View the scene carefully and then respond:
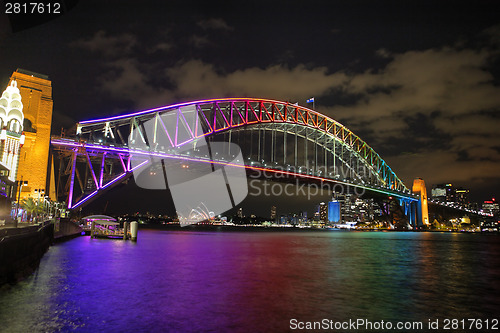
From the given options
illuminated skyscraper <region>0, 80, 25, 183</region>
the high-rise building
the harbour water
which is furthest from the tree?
the harbour water

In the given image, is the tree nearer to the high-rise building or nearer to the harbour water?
the high-rise building

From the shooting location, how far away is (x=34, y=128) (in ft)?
92.4

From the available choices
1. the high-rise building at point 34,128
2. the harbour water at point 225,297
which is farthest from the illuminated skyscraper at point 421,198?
the high-rise building at point 34,128

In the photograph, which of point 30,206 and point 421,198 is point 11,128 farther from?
point 421,198

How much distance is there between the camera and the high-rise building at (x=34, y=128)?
2716 centimetres

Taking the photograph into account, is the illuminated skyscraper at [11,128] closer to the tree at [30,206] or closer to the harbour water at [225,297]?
the tree at [30,206]

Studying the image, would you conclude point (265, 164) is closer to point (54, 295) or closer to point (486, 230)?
point (54, 295)

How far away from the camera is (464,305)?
948cm

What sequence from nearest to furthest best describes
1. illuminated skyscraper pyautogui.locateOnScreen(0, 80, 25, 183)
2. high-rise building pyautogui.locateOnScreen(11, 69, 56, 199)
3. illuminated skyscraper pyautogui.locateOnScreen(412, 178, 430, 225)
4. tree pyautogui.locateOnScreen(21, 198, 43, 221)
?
tree pyautogui.locateOnScreen(21, 198, 43, 221), illuminated skyscraper pyautogui.locateOnScreen(0, 80, 25, 183), high-rise building pyautogui.locateOnScreen(11, 69, 56, 199), illuminated skyscraper pyautogui.locateOnScreen(412, 178, 430, 225)

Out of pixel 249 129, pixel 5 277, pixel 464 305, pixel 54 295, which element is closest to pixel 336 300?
pixel 464 305

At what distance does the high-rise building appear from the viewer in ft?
89.1

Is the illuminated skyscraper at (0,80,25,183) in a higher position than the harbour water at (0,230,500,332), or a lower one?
higher

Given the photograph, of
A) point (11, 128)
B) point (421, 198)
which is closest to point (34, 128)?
point (11, 128)

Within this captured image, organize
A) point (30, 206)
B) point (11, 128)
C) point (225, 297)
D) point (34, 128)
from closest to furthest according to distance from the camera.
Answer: point (225, 297), point (30, 206), point (11, 128), point (34, 128)
